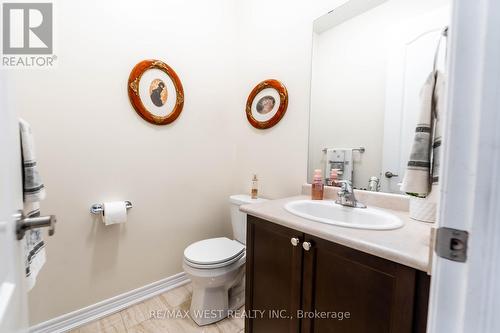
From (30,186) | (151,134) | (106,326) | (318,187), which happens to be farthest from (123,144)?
Answer: (318,187)

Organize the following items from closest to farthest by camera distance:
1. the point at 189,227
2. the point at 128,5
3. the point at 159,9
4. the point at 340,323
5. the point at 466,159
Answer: the point at 466,159 < the point at 340,323 < the point at 128,5 < the point at 159,9 < the point at 189,227

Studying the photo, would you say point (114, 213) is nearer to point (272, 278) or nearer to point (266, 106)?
point (272, 278)

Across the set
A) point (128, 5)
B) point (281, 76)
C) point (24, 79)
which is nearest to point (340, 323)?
point (281, 76)

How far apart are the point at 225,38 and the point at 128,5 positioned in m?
0.75

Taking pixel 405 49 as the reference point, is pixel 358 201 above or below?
below

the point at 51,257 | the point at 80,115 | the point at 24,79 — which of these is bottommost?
the point at 51,257

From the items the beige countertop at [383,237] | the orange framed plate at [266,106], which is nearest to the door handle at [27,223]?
the beige countertop at [383,237]

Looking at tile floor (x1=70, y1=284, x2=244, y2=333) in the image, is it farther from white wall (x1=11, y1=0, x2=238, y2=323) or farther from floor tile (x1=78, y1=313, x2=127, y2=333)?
white wall (x1=11, y1=0, x2=238, y2=323)

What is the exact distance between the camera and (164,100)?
5.25 feet

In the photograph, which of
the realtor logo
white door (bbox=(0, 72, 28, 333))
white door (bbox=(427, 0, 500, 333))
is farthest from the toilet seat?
the realtor logo

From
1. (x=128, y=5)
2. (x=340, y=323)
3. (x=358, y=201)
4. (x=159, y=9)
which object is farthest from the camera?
(x=159, y=9)

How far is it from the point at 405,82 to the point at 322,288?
3.44ft

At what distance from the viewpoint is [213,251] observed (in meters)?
1.47

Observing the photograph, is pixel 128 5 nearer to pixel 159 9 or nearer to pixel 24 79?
pixel 159 9
